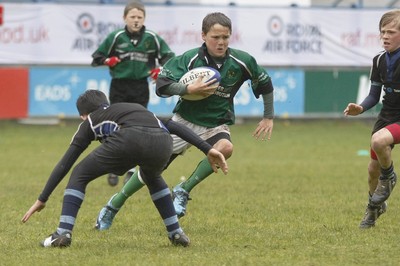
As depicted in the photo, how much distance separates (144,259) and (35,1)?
15.7m

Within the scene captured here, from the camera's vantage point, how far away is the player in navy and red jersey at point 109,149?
679 cm

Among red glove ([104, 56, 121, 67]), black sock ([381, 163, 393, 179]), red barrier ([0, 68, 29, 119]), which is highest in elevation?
red glove ([104, 56, 121, 67])

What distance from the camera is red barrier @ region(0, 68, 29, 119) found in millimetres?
20406

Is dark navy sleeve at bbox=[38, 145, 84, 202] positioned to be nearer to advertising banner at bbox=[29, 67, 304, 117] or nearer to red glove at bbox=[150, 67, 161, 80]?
red glove at bbox=[150, 67, 161, 80]

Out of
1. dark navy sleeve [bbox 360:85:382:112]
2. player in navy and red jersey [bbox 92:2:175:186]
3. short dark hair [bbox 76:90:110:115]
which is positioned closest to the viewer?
short dark hair [bbox 76:90:110:115]

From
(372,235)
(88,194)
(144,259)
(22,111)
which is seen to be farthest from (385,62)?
(22,111)

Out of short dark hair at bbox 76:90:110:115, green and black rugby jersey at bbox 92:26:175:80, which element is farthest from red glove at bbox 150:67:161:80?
short dark hair at bbox 76:90:110:115

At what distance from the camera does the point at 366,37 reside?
2348cm

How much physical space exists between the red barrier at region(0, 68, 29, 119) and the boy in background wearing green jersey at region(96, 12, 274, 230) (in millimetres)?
12452

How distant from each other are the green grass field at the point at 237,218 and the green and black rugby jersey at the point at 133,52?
4.78ft

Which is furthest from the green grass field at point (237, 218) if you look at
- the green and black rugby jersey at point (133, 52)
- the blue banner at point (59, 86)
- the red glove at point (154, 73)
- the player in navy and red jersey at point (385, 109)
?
the blue banner at point (59, 86)

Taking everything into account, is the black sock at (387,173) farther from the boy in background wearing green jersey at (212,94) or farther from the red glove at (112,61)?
the red glove at (112,61)

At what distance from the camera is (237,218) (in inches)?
349

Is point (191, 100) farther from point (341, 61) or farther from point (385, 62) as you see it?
point (341, 61)
